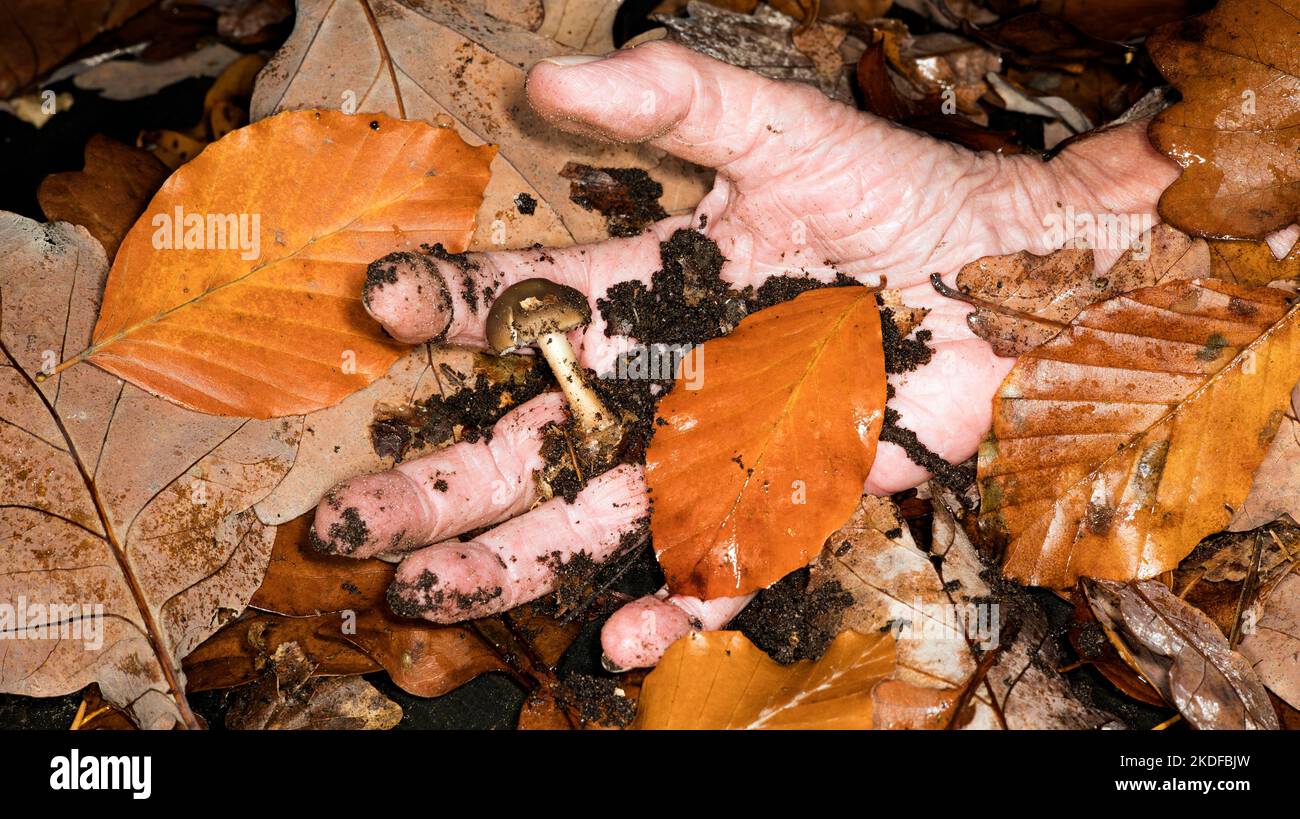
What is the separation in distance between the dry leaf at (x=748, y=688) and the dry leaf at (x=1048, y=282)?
1.13 metres

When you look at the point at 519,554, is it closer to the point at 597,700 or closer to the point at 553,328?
the point at 597,700

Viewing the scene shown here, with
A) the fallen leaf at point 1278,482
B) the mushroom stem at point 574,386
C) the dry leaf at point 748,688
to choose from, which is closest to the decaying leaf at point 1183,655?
the fallen leaf at point 1278,482

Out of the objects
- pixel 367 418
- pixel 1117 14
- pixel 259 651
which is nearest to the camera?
pixel 259 651

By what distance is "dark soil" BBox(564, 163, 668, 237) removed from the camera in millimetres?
3580

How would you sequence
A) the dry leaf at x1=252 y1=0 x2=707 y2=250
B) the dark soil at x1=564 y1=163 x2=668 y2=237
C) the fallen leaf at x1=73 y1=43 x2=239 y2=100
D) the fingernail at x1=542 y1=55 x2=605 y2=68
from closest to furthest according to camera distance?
1. the fingernail at x1=542 y1=55 x2=605 y2=68
2. the dry leaf at x1=252 y1=0 x2=707 y2=250
3. the dark soil at x1=564 y1=163 x2=668 y2=237
4. the fallen leaf at x1=73 y1=43 x2=239 y2=100

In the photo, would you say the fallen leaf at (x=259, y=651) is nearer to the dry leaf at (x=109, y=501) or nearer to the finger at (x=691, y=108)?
the dry leaf at (x=109, y=501)

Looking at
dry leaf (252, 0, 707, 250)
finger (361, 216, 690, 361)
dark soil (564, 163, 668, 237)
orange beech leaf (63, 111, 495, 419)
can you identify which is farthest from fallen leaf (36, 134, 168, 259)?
dark soil (564, 163, 668, 237)

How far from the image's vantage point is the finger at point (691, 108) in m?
2.75

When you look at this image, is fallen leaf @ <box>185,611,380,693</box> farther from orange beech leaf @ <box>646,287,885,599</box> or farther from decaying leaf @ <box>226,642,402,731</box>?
orange beech leaf @ <box>646,287,885,599</box>

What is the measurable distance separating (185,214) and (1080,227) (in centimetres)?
308

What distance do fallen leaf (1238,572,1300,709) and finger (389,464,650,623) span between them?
6.56 feet

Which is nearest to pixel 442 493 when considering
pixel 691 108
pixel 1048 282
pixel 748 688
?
pixel 748 688

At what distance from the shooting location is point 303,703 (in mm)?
3064

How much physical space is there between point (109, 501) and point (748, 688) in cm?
206
